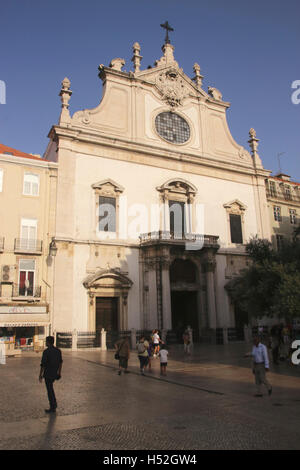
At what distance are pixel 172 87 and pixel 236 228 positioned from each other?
13695 mm

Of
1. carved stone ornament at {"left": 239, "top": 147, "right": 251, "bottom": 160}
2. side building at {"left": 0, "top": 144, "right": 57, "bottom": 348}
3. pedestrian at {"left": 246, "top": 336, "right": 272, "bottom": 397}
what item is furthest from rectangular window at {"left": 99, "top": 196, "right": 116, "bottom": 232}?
pedestrian at {"left": 246, "top": 336, "right": 272, "bottom": 397}

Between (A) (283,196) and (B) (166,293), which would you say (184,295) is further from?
(A) (283,196)

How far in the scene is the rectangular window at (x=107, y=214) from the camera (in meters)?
28.1

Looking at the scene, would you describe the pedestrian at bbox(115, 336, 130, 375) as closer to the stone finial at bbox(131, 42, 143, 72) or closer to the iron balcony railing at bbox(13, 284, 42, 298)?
the iron balcony railing at bbox(13, 284, 42, 298)

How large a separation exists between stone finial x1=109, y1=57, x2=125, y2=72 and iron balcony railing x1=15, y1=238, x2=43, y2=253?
1636 cm

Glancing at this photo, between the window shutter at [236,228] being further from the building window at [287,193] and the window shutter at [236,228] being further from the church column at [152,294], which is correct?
the church column at [152,294]

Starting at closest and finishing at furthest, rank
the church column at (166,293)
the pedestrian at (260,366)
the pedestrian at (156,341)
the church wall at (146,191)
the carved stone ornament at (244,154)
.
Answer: the pedestrian at (260,366) → the pedestrian at (156,341) → the church column at (166,293) → the church wall at (146,191) → the carved stone ornament at (244,154)

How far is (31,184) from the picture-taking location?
86.4 feet

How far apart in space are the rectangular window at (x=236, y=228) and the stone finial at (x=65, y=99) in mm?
15906

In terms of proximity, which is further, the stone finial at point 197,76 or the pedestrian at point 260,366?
the stone finial at point 197,76

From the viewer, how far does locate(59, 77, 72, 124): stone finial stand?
28.6 metres

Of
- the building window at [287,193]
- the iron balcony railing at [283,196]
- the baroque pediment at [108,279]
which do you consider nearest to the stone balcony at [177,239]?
the baroque pediment at [108,279]

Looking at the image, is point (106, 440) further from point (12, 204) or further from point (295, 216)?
point (295, 216)

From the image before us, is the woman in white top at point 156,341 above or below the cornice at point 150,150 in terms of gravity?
below
